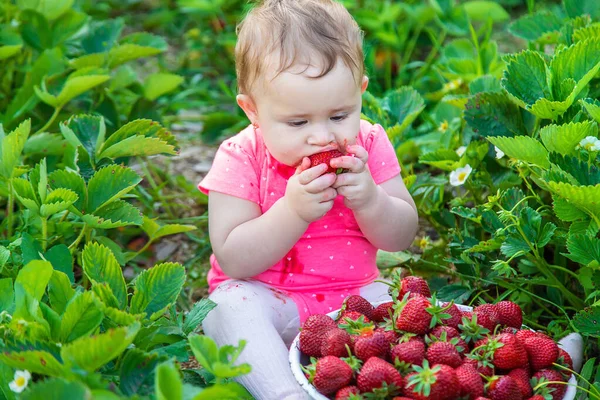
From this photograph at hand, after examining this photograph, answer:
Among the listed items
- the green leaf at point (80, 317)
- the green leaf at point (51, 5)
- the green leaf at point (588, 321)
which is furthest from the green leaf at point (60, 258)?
the green leaf at point (51, 5)

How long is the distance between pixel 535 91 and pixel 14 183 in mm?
1101

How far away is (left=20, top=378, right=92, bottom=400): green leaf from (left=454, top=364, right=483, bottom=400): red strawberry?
0.60 m

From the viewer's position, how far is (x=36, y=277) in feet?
4.80

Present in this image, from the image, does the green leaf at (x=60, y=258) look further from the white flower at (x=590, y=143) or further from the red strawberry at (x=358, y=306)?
the white flower at (x=590, y=143)

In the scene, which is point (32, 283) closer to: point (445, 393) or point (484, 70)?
point (445, 393)

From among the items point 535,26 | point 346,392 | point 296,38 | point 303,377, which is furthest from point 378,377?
point 535,26

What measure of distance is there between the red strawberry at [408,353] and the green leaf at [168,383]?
0.42 m

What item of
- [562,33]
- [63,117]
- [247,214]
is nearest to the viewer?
[247,214]

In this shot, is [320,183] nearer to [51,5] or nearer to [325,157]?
[325,157]

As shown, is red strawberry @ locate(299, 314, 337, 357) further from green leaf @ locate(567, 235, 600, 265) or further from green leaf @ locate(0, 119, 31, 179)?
green leaf @ locate(0, 119, 31, 179)

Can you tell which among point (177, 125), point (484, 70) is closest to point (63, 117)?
point (177, 125)

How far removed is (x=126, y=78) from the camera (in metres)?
2.63

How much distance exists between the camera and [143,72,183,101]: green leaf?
262cm

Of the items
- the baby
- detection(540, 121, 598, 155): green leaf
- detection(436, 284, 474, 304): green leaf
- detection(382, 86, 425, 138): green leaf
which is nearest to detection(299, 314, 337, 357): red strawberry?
the baby
